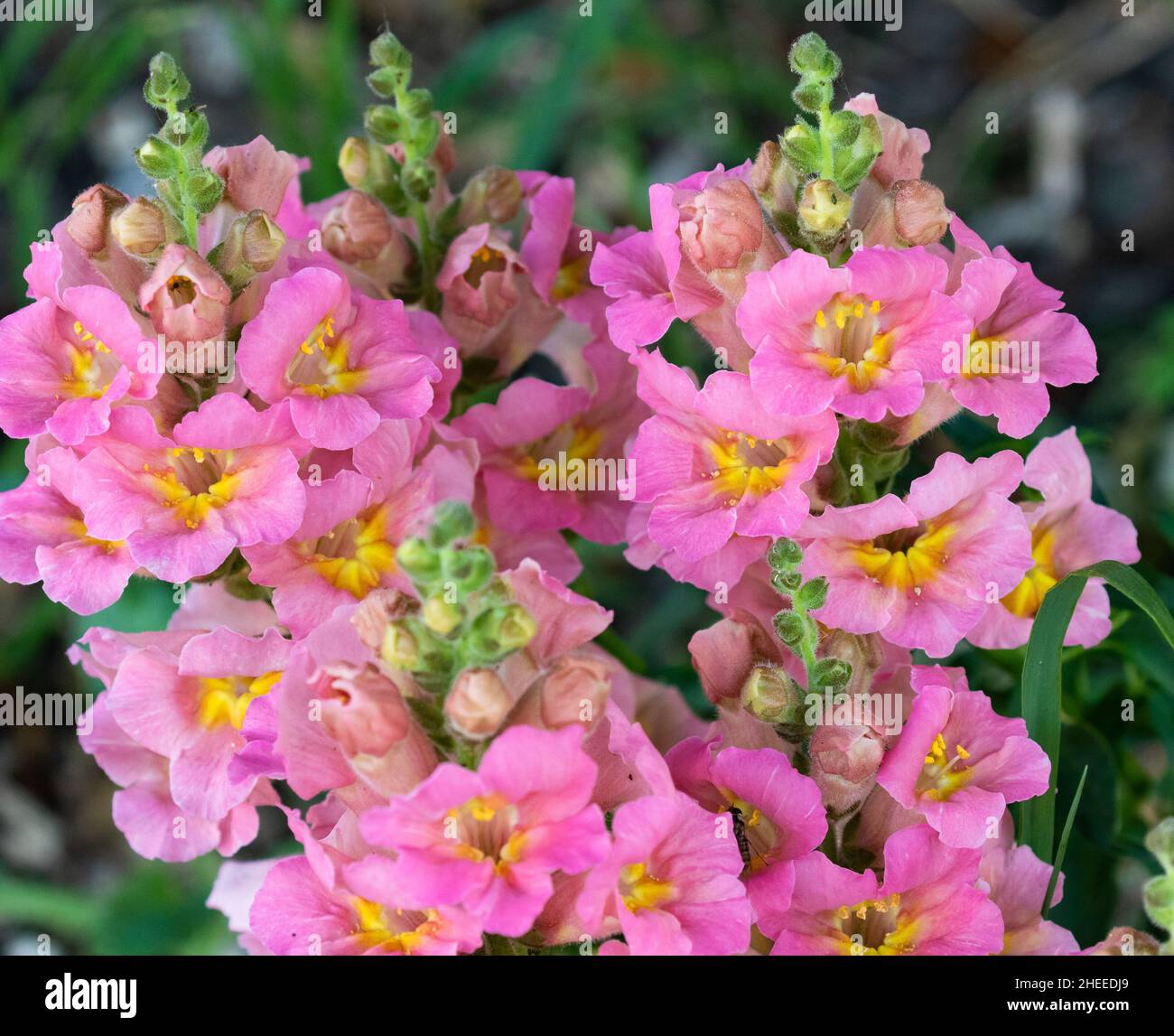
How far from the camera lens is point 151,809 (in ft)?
4.91

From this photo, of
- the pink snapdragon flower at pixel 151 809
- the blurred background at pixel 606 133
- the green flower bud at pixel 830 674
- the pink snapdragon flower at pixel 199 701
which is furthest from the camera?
the blurred background at pixel 606 133

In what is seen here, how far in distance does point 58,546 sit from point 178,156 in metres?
0.36

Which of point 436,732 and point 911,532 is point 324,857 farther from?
point 911,532

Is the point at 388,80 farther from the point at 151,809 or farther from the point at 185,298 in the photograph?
the point at 151,809

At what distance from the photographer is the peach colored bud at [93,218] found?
1.34 metres

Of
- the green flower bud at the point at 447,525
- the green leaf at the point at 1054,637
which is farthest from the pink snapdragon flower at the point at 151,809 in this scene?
the green leaf at the point at 1054,637

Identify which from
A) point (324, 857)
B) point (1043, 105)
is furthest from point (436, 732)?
point (1043, 105)

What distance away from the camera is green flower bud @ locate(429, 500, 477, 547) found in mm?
1052

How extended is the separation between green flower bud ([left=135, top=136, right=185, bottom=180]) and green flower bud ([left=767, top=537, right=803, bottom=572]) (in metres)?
0.62

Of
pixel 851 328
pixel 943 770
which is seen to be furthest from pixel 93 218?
pixel 943 770

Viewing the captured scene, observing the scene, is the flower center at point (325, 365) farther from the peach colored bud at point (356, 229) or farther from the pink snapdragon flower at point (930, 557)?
the pink snapdragon flower at point (930, 557)

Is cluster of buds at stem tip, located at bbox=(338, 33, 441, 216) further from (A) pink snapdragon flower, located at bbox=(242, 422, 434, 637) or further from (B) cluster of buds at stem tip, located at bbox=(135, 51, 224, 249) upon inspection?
(A) pink snapdragon flower, located at bbox=(242, 422, 434, 637)

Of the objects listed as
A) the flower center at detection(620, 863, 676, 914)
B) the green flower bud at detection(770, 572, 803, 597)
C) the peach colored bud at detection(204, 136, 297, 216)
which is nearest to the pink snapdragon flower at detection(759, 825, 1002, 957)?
the flower center at detection(620, 863, 676, 914)

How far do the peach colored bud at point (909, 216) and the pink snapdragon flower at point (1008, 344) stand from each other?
0.16 feet
